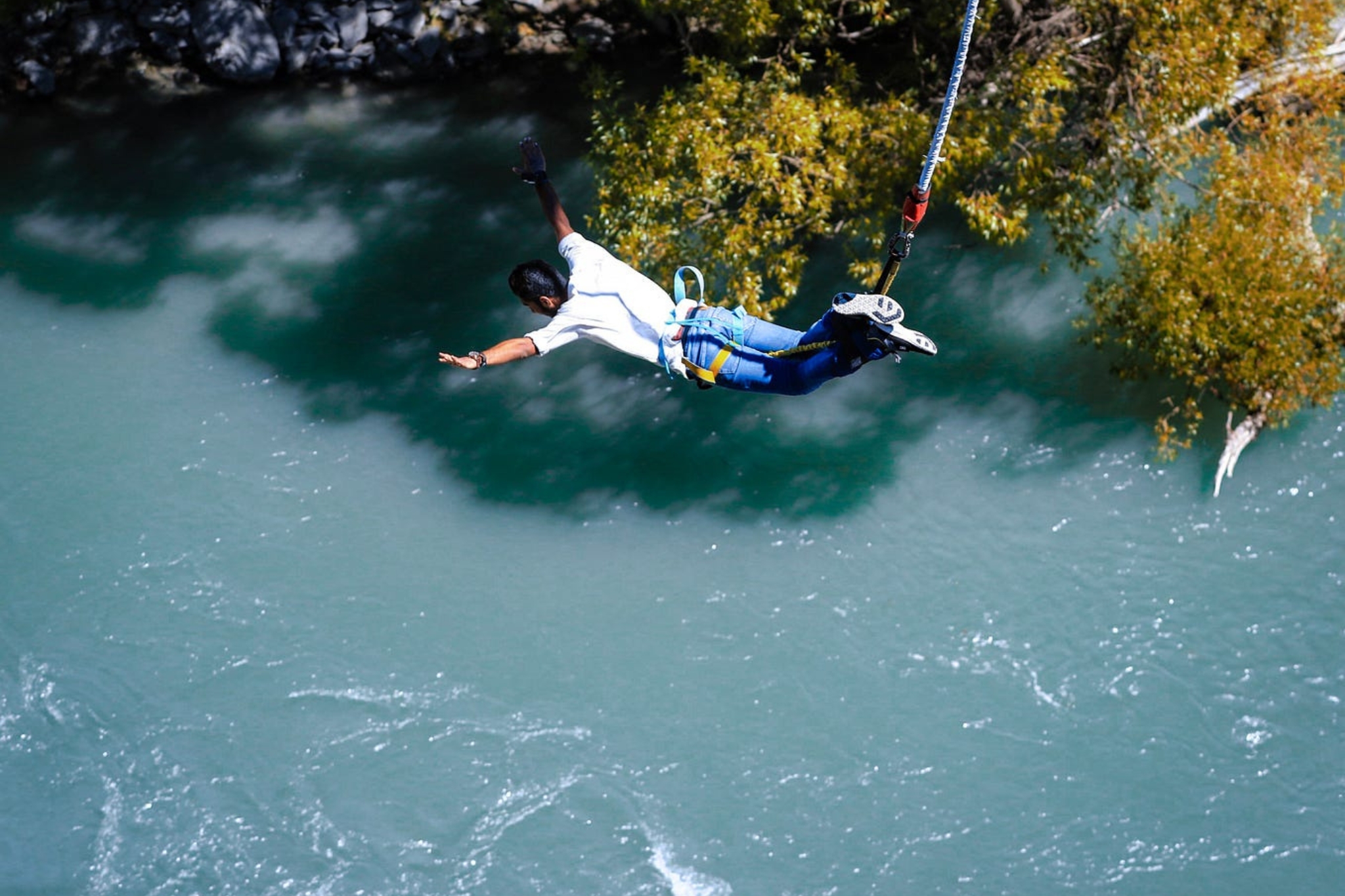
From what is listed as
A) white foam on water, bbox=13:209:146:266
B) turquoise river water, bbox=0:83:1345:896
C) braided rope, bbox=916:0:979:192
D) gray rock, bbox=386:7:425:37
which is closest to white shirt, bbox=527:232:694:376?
braided rope, bbox=916:0:979:192

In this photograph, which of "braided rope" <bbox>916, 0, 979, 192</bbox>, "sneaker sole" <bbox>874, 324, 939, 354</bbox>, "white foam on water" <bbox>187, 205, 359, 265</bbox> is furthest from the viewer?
"white foam on water" <bbox>187, 205, 359, 265</bbox>

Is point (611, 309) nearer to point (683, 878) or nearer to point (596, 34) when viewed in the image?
point (683, 878)

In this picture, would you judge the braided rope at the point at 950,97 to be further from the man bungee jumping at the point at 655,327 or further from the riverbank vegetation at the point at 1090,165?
the riverbank vegetation at the point at 1090,165

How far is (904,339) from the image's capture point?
5.84 meters

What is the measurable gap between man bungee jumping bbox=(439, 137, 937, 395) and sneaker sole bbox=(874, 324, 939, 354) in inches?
12.5

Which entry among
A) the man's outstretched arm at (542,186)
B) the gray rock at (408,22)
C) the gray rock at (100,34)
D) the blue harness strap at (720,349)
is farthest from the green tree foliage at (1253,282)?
the gray rock at (100,34)

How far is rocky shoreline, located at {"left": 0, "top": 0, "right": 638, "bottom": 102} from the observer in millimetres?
12562

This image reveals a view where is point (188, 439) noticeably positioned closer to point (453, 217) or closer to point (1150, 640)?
point (453, 217)

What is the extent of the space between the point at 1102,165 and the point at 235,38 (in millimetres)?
7525

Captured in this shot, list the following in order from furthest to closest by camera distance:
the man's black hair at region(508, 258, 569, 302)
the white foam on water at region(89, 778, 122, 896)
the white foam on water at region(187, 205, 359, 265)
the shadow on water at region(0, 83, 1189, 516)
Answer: the white foam on water at region(187, 205, 359, 265)
the shadow on water at region(0, 83, 1189, 516)
the white foam on water at region(89, 778, 122, 896)
the man's black hair at region(508, 258, 569, 302)

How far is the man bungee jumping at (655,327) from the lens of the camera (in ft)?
20.9

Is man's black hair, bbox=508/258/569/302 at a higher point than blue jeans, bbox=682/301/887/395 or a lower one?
higher

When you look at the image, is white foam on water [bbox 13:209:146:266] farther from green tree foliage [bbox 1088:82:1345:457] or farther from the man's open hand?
green tree foliage [bbox 1088:82:1345:457]

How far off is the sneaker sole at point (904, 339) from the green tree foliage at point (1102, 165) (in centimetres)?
269
